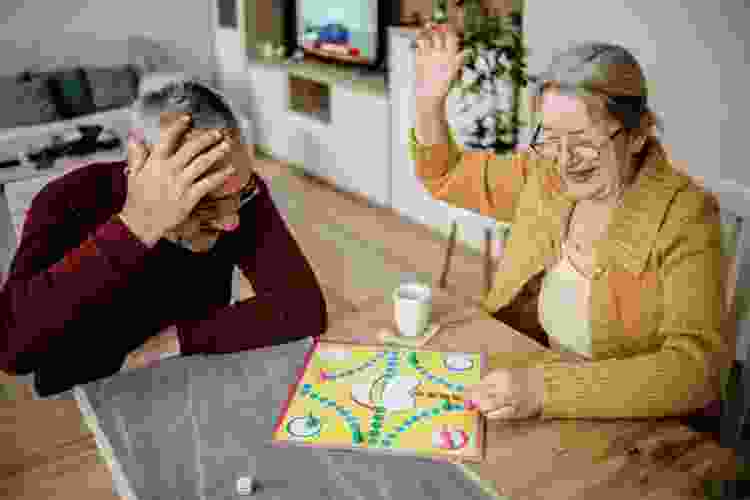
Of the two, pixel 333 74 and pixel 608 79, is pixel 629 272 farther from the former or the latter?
pixel 333 74

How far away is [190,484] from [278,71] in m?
4.31

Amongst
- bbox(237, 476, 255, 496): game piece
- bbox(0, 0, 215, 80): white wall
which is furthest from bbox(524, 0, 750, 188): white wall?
bbox(0, 0, 215, 80): white wall

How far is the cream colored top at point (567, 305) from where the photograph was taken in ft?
4.48

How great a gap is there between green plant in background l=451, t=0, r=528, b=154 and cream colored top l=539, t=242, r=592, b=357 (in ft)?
4.54

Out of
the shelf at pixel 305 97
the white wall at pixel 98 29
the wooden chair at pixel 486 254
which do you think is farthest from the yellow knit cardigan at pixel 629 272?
the white wall at pixel 98 29

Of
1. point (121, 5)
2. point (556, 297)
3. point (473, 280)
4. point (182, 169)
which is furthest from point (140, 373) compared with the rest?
point (121, 5)

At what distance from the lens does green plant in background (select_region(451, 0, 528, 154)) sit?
2789 millimetres

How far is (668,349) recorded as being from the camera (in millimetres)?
1120

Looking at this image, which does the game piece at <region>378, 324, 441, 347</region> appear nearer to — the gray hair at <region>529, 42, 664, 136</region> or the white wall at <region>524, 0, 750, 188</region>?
the gray hair at <region>529, 42, 664, 136</region>

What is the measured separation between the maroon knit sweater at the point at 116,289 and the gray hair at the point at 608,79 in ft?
2.09

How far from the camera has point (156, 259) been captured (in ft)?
4.76

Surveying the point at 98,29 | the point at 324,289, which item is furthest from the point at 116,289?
the point at 98,29

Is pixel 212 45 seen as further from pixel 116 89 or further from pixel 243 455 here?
pixel 243 455

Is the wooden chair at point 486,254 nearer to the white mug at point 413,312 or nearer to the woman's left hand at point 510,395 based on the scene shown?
the white mug at point 413,312
